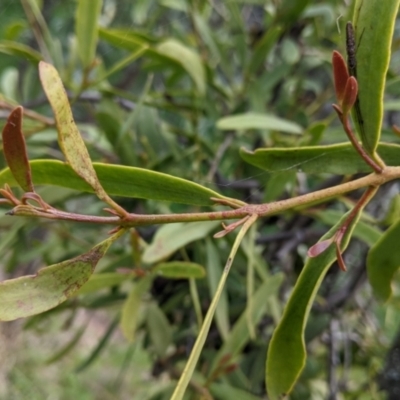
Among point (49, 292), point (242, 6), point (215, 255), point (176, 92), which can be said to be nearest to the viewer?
point (49, 292)

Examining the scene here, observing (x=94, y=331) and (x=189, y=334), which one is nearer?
(x=189, y=334)

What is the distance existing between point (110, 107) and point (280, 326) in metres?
0.37

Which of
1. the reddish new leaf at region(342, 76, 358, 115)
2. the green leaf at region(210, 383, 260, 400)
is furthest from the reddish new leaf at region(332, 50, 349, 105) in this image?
the green leaf at region(210, 383, 260, 400)

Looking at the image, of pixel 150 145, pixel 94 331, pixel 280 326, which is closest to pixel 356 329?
pixel 150 145

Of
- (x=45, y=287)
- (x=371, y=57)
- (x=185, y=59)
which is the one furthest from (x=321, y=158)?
(x=185, y=59)

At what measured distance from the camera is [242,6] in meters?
0.97

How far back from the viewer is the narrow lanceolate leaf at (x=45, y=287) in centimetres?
22

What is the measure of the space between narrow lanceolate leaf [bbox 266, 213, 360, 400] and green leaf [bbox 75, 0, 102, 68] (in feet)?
0.89

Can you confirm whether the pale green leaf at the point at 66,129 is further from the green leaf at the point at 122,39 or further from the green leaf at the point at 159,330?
the green leaf at the point at 159,330

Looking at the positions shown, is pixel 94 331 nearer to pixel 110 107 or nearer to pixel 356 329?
pixel 356 329

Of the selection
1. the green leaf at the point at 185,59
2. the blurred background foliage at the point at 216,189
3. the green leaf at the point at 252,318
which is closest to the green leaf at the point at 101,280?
the blurred background foliage at the point at 216,189

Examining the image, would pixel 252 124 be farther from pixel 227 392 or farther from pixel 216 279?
pixel 227 392

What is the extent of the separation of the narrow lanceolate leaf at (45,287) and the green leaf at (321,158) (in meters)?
0.11

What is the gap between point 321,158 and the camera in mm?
309
